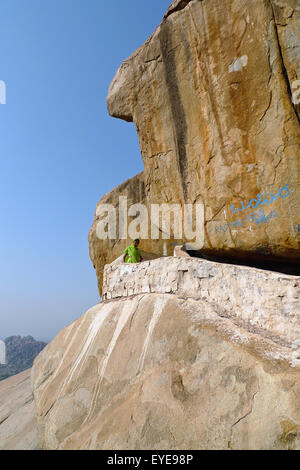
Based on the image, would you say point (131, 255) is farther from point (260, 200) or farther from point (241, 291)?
point (241, 291)

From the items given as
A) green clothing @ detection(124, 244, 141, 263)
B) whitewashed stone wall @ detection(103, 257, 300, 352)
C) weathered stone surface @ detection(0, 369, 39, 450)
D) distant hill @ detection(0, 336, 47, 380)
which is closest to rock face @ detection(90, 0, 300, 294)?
green clothing @ detection(124, 244, 141, 263)

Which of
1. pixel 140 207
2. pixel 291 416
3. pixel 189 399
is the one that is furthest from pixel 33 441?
pixel 140 207

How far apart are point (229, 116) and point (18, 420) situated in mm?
8428

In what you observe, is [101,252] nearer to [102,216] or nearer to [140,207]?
[102,216]

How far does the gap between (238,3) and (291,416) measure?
7.99 meters

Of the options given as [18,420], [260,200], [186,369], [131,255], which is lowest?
[18,420]

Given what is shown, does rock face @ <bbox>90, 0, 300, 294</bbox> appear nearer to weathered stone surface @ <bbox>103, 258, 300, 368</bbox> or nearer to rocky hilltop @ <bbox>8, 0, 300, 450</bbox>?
rocky hilltop @ <bbox>8, 0, 300, 450</bbox>

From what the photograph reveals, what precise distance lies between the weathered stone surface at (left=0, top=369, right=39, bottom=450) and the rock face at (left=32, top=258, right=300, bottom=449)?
530 mm

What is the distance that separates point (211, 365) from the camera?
11.1 ft

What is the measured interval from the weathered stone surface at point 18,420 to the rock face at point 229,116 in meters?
5.79

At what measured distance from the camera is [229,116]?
683cm

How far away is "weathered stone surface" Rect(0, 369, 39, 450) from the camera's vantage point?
16.9ft

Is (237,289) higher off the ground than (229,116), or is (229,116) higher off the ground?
(229,116)

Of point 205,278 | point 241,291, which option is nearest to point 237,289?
point 241,291
